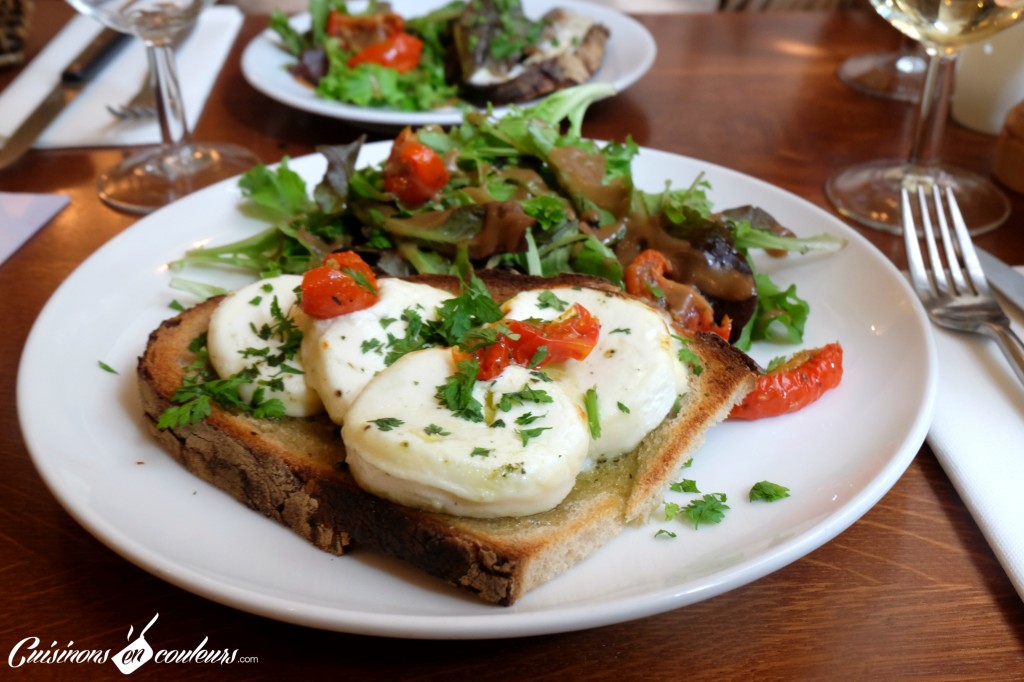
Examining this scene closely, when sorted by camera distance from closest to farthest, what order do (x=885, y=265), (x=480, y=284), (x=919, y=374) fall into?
1. (x=919, y=374)
2. (x=480, y=284)
3. (x=885, y=265)

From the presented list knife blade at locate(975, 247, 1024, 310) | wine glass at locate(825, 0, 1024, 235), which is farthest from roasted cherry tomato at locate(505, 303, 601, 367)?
wine glass at locate(825, 0, 1024, 235)

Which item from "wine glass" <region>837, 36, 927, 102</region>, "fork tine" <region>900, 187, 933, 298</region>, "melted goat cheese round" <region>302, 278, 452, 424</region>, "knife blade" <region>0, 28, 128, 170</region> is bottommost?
"wine glass" <region>837, 36, 927, 102</region>

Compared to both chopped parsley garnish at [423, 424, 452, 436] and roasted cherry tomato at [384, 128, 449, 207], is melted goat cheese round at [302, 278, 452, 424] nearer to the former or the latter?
chopped parsley garnish at [423, 424, 452, 436]

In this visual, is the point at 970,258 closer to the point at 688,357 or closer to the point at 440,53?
the point at 688,357

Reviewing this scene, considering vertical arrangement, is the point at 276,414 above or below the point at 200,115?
above

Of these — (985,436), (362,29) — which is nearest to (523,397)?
(985,436)

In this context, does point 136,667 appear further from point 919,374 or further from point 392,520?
point 919,374

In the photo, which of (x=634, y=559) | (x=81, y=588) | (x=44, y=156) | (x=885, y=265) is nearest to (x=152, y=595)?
(x=81, y=588)
